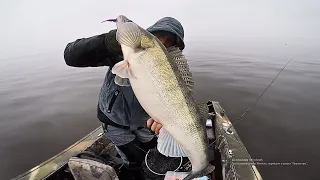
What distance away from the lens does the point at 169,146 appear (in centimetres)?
239

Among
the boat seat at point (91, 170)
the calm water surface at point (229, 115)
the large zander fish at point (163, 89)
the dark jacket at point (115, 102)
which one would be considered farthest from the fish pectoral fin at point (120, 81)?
the calm water surface at point (229, 115)

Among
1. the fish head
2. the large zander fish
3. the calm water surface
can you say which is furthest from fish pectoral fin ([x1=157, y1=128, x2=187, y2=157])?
the calm water surface

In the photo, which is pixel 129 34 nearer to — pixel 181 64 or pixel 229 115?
pixel 181 64

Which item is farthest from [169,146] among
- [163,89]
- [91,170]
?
[91,170]

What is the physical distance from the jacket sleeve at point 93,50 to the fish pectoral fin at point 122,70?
1.83ft

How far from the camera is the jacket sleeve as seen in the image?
244 centimetres

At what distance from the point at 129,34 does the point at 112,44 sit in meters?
0.61

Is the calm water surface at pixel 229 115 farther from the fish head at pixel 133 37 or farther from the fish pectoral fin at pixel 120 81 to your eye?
the fish head at pixel 133 37

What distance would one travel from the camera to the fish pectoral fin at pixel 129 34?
1.85 metres

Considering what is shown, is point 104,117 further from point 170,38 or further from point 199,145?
point 199,145

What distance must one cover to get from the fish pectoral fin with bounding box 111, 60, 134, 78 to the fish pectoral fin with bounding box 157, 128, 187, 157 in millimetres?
806

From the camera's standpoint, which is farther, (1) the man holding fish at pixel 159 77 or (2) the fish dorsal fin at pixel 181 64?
(2) the fish dorsal fin at pixel 181 64

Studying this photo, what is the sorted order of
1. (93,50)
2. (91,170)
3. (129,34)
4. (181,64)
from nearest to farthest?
1. (129,34)
2. (181,64)
3. (93,50)
4. (91,170)

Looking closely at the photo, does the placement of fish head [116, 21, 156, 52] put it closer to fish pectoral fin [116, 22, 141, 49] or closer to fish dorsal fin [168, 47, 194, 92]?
fish pectoral fin [116, 22, 141, 49]
